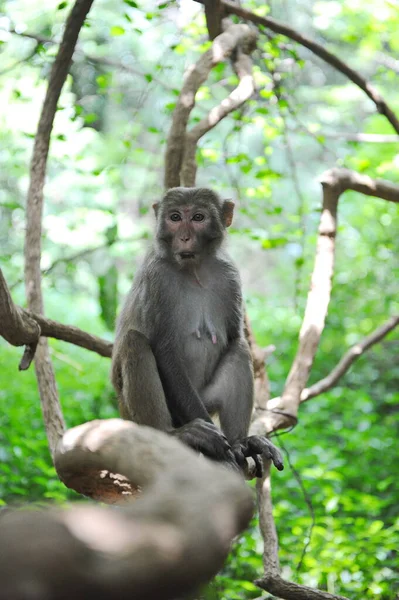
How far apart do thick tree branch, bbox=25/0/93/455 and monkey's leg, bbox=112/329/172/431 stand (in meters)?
1.25

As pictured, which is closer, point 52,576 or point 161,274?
point 52,576

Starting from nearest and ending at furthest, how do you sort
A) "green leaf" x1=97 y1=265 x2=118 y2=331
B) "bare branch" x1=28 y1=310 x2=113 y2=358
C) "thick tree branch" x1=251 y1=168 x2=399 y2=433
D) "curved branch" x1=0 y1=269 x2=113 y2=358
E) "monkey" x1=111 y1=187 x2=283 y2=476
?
"curved branch" x1=0 y1=269 x2=113 y2=358 < "monkey" x1=111 y1=187 x2=283 y2=476 < "bare branch" x1=28 y1=310 x2=113 y2=358 < "thick tree branch" x1=251 y1=168 x2=399 y2=433 < "green leaf" x1=97 y1=265 x2=118 y2=331

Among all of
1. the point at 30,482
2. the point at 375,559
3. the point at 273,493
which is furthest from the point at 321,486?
the point at 30,482

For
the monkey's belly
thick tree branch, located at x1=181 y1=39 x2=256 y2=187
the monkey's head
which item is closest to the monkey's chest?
the monkey's belly

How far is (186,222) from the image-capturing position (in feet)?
14.4

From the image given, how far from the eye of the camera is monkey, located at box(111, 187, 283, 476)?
13.3 feet

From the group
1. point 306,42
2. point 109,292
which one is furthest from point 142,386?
point 109,292

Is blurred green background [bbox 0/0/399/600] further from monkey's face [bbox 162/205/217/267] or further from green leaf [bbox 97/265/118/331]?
monkey's face [bbox 162/205/217/267]

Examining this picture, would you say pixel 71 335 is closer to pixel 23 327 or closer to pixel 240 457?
pixel 23 327

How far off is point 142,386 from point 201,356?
2.29 ft

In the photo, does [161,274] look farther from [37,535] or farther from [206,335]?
[37,535]

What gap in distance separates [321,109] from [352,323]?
36.8 ft

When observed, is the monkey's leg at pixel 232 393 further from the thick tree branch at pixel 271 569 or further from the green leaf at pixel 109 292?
the green leaf at pixel 109 292

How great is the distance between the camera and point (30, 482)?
8242mm
